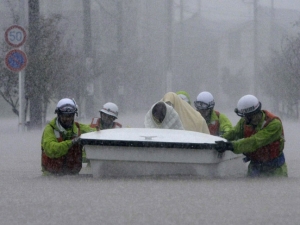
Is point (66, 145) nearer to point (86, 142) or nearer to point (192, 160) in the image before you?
point (86, 142)

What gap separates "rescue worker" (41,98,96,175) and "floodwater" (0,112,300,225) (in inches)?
8.9

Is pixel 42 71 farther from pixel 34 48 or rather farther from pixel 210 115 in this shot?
pixel 210 115

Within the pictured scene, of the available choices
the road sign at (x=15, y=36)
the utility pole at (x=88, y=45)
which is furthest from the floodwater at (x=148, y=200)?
the utility pole at (x=88, y=45)

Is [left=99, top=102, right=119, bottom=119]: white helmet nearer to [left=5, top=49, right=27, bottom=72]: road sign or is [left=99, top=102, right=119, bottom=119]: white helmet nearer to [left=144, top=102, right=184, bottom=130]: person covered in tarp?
[left=144, top=102, right=184, bottom=130]: person covered in tarp

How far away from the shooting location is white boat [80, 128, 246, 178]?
11469 millimetres

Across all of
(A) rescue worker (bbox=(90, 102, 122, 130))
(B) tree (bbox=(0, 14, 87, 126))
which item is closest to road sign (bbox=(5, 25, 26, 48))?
(B) tree (bbox=(0, 14, 87, 126))

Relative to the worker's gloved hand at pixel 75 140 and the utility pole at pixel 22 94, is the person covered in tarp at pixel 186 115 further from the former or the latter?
the utility pole at pixel 22 94

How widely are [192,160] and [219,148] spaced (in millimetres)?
347

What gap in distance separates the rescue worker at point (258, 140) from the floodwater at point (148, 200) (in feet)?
1.08

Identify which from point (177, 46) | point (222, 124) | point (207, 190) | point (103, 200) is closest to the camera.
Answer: point (103, 200)

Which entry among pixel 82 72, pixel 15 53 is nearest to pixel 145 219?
pixel 15 53

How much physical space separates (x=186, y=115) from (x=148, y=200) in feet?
14.2

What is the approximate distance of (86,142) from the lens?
11.5m

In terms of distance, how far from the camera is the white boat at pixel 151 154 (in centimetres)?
1147
